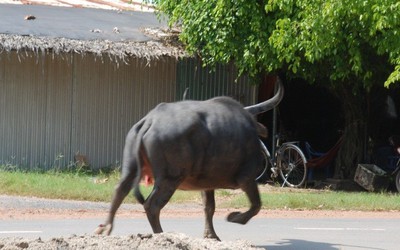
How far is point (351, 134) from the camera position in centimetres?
2077

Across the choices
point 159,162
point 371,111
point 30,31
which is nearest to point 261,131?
point 159,162

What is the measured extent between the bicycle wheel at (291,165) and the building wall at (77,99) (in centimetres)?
233

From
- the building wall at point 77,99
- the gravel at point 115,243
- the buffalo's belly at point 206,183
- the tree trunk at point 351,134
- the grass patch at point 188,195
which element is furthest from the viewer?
the tree trunk at point 351,134

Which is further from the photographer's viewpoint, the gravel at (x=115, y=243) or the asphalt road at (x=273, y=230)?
the asphalt road at (x=273, y=230)

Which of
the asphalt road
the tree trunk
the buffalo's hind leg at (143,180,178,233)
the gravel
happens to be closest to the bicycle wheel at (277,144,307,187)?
the tree trunk

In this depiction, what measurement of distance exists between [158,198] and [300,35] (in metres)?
7.83

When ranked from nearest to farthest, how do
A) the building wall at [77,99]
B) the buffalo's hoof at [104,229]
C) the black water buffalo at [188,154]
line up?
the buffalo's hoof at [104,229] < the black water buffalo at [188,154] < the building wall at [77,99]

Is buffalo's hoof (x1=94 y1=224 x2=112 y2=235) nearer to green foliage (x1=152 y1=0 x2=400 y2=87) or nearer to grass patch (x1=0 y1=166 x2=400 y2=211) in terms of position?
grass patch (x1=0 y1=166 x2=400 y2=211)

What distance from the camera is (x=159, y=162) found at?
398 inches

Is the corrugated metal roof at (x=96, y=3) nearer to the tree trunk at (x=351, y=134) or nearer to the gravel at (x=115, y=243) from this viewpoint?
the tree trunk at (x=351, y=134)

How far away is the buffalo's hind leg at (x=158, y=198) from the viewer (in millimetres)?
10164

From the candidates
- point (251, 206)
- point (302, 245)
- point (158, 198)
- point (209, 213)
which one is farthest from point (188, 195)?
point (158, 198)

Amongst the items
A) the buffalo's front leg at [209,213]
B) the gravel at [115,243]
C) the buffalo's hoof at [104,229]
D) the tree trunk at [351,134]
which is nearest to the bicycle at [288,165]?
the tree trunk at [351,134]

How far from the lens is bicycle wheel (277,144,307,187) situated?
20.3 m
